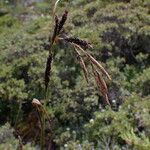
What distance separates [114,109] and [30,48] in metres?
1.82

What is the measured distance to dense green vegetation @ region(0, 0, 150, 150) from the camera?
18.0ft

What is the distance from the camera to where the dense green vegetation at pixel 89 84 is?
5.47 meters

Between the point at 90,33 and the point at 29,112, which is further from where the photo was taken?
the point at 90,33

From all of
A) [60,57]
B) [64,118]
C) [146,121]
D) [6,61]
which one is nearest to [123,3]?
[60,57]

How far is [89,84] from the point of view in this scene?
20.4 feet

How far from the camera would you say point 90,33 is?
7184mm

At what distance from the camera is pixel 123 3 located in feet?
25.8

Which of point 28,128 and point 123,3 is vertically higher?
point 123,3

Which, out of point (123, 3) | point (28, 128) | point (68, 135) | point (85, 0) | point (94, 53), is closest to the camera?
point (68, 135)

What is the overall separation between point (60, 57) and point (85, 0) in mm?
2215

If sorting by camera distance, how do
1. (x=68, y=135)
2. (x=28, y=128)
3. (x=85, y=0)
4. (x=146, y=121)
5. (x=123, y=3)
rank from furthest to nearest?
(x=85, y=0), (x=123, y=3), (x=28, y=128), (x=68, y=135), (x=146, y=121)

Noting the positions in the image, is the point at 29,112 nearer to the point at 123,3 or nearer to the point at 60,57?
the point at 60,57

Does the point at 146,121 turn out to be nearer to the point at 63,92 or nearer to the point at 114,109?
the point at 114,109

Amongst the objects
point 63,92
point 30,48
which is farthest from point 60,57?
point 63,92
